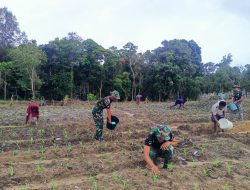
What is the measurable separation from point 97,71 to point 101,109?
81.9 feet

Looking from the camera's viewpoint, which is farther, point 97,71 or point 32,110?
point 97,71

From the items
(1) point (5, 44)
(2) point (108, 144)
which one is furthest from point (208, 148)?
(1) point (5, 44)

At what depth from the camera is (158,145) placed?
7059 millimetres

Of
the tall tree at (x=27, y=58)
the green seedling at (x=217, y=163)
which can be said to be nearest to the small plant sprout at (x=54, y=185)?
the green seedling at (x=217, y=163)

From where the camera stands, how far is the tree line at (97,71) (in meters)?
31.6

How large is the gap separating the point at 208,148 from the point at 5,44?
32539 mm

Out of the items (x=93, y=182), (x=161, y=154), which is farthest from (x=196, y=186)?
(x=93, y=182)

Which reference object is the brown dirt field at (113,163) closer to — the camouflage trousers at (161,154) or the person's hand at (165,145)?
the camouflage trousers at (161,154)

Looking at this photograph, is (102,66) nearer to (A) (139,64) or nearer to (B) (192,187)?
(A) (139,64)

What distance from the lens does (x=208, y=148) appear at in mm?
9148

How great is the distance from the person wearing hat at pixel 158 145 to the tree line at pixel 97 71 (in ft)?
74.9

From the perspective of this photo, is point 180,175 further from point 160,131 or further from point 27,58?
point 27,58

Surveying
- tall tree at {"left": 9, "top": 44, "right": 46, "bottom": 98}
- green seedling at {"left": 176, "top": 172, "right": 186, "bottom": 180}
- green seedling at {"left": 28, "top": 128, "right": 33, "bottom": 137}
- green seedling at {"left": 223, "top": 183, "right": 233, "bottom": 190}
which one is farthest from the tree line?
green seedling at {"left": 223, "top": 183, "right": 233, "bottom": 190}

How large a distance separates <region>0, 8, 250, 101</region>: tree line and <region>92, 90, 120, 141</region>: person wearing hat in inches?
776
